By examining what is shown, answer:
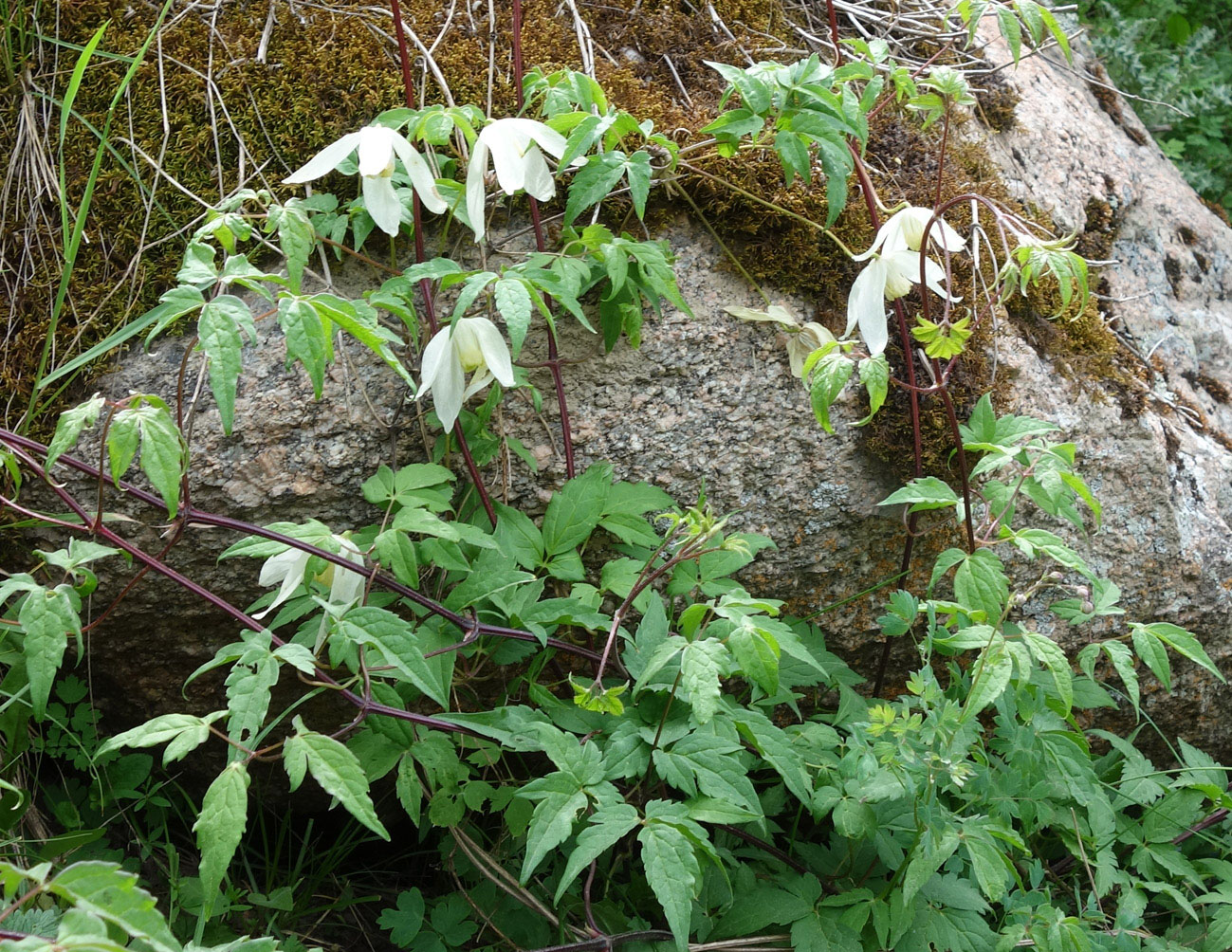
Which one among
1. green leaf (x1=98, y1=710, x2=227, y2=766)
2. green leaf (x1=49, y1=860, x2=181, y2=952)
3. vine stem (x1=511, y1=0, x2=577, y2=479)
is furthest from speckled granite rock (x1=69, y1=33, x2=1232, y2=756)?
green leaf (x1=49, y1=860, x2=181, y2=952)

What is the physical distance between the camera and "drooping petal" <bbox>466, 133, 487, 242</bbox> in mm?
1524

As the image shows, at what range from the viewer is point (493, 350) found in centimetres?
152

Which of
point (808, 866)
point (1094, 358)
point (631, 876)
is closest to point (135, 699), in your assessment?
point (631, 876)

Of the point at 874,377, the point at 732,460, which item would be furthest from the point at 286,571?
the point at 874,377

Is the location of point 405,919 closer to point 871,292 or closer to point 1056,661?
point 1056,661

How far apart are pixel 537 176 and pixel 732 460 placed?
2.14 feet

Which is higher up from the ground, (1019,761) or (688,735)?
(688,735)

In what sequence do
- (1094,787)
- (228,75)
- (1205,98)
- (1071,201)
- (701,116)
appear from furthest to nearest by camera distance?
(1205,98) < (1071,201) < (701,116) < (228,75) < (1094,787)

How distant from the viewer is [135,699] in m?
1.88

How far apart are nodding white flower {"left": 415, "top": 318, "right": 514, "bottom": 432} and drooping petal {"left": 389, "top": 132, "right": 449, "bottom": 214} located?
21cm

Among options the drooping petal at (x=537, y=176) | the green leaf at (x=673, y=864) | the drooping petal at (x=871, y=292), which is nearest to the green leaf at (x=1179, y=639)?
the drooping petal at (x=871, y=292)

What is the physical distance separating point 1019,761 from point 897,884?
0.94 ft

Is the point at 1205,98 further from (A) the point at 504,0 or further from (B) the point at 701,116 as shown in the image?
(A) the point at 504,0

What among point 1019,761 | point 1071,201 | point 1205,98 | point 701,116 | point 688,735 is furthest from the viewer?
point 1205,98
